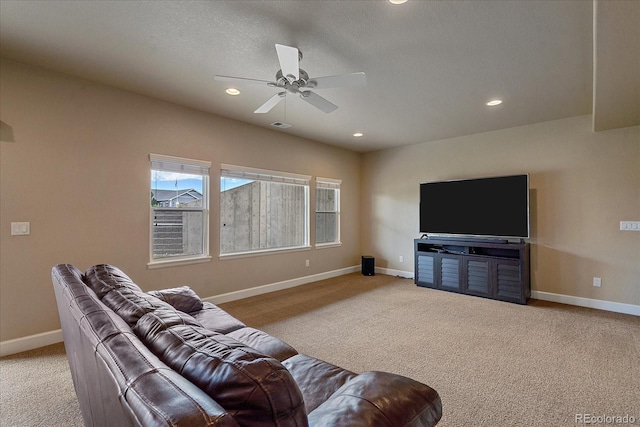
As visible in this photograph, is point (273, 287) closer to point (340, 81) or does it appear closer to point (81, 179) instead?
point (81, 179)

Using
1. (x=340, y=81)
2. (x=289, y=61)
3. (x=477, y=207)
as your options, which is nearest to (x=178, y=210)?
(x=289, y=61)

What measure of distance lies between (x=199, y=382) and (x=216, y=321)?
4.90 ft

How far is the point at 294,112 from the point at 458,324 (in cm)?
337

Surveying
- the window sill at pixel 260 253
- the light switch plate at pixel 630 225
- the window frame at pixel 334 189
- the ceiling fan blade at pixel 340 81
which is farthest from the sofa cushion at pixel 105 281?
the light switch plate at pixel 630 225

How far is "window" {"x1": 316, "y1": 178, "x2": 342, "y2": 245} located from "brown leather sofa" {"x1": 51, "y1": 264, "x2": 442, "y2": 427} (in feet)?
14.5

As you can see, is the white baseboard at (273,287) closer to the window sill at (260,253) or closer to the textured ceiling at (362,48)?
the window sill at (260,253)

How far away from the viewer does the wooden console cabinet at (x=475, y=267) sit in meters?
4.26

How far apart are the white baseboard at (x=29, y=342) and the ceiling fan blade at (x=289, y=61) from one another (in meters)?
3.38

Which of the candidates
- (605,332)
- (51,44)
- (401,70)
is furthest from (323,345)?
(51,44)

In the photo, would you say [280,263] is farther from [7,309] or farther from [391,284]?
[7,309]

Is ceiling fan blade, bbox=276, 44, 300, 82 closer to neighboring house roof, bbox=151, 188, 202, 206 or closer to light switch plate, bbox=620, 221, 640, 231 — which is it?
neighboring house roof, bbox=151, 188, 202, 206

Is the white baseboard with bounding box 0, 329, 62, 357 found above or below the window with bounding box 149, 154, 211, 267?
below

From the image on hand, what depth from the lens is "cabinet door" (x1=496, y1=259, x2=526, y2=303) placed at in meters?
4.21

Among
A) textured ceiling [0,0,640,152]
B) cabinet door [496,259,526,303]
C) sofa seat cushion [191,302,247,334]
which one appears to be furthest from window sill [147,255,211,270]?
cabinet door [496,259,526,303]
